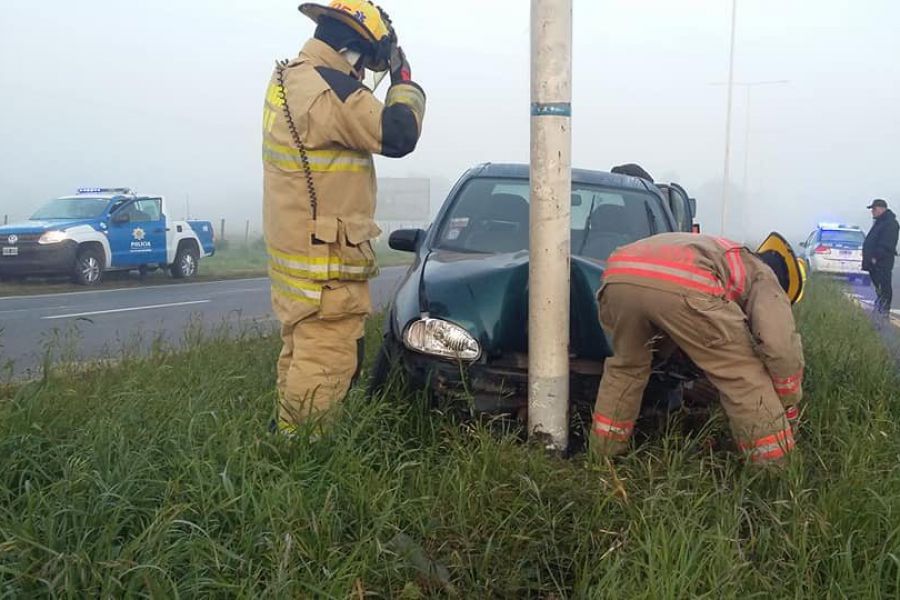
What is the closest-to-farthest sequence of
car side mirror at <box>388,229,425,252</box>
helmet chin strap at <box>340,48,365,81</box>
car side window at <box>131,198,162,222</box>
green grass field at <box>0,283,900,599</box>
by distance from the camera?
green grass field at <box>0,283,900,599</box> → helmet chin strap at <box>340,48,365,81</box> → car side mirror at <box>388,229,425,252</box> → car side window at <box>131,198,162,222</box>

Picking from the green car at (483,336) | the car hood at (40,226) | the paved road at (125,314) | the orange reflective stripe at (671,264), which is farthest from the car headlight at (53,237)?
the orange reflective stripe at (671,264)

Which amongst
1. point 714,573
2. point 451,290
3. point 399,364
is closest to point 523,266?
point 451,290

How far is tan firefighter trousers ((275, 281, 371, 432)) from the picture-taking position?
3.09 metres

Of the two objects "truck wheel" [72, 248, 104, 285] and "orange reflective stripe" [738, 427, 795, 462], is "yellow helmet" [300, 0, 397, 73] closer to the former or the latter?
"orange reflective stripe" [738, 427, 795, 462]

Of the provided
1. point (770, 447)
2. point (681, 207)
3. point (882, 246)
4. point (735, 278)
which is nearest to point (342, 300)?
point (735, 278)

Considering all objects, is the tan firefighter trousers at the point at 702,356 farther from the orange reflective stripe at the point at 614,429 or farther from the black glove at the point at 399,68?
the black glove at the point at 399,68

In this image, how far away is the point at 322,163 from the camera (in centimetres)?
310

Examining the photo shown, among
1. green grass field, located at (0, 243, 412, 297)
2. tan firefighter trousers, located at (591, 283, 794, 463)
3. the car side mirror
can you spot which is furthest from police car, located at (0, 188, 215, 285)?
tan firefighter trousers, located at (591, 283, 794, 463)

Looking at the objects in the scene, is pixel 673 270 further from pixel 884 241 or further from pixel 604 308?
pixel 884 241

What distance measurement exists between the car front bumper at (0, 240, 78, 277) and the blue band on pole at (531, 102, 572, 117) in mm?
13405

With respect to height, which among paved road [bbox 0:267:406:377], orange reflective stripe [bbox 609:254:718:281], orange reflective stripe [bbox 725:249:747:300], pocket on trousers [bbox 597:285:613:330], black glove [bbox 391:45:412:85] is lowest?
paved road [bbox 0:267:406:377]

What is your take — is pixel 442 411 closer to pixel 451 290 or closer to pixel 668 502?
pixel 451 290

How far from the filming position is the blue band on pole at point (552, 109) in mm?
3125

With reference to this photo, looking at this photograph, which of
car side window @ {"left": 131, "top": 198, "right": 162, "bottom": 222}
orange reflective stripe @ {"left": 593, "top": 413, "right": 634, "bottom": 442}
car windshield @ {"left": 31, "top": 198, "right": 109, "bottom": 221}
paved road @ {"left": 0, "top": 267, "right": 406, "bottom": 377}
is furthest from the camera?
car side window @ {"left": 131, "top": 198, "right": 162, "bottom": 222}
